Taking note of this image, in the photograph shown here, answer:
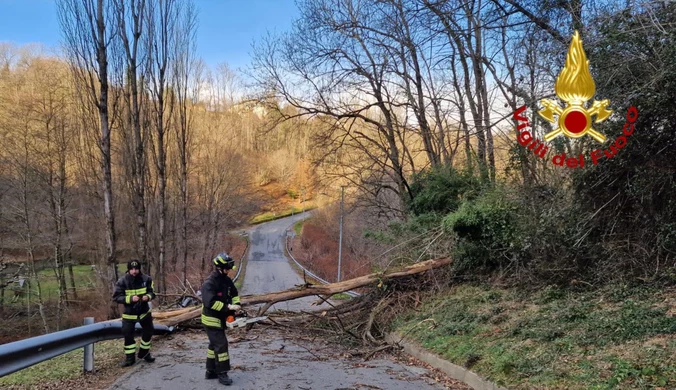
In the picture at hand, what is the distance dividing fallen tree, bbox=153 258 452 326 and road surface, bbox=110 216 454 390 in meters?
0.47

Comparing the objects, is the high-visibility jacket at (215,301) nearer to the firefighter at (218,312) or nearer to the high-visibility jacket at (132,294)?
the firefighter at (218,312)

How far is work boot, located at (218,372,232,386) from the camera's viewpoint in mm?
5938

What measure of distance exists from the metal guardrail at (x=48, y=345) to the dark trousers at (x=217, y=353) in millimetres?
1601

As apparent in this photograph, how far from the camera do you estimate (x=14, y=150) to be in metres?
26.9

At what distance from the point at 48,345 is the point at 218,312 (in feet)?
6.60

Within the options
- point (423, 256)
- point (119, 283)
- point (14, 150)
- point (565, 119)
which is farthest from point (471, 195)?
point (14, 150)

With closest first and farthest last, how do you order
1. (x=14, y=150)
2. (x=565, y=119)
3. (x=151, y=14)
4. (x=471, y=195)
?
(x=565, y=119) → (x=471, y=195) → (x=151, y=14) → (x=14, y=150)

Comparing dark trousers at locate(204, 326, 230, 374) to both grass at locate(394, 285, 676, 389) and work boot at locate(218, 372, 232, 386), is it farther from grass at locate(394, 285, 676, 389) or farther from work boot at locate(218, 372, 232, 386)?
grass at locate(394, 285, 676, 389)

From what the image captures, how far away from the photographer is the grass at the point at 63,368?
243 inches

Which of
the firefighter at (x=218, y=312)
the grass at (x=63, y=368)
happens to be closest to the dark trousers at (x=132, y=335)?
the grass at (x=63, y=368)

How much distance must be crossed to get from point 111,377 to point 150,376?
552 mm

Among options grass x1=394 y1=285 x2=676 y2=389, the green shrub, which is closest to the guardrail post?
grass x1=394 y1=285 x2=676 y2=389

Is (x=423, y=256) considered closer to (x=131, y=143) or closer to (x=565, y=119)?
(x=565, y=119)

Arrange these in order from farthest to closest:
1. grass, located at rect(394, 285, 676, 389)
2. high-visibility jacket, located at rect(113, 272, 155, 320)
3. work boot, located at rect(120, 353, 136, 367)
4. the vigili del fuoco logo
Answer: the vigili del fuoco logo < high-visibility jacket, located at rect(113, 272, 155, 320) < work boot, located at rect(120, 353, 136, 367) < grass, located at rect(394, 285, 676, 389)
